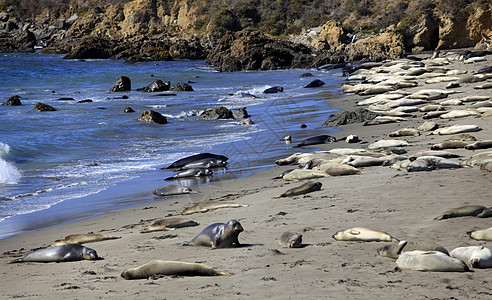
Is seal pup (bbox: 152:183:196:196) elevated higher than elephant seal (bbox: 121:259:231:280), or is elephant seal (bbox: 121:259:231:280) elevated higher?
elephant seal (bbox: 121:259:231:280)

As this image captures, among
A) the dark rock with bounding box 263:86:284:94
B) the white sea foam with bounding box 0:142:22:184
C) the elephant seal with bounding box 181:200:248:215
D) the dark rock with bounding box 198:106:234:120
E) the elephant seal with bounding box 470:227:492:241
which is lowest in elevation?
the dark rock with bounding box 263:86:284:94

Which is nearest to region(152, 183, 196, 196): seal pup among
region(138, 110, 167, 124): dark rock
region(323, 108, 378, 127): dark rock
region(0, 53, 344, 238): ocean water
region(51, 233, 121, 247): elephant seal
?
region(0, 53, 344, 238): ocean water

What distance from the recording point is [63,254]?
14.5 ft

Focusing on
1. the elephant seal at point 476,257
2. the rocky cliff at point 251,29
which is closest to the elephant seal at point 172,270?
the elephant seal at point 476,257

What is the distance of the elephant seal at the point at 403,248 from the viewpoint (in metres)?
3.54

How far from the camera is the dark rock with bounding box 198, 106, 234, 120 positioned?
15.6 m

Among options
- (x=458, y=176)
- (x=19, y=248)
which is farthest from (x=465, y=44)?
(x=19, y=248)

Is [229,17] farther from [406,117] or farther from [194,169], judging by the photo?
[194,169]

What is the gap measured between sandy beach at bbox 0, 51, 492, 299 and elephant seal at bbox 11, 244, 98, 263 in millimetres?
72

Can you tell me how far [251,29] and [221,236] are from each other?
53.4 metres

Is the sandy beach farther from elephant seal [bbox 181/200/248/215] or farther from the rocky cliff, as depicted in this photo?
the rocky cliff

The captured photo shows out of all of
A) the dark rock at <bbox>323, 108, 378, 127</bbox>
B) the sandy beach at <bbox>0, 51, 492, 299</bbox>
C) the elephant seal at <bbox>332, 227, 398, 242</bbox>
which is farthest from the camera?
the dark rock at <bbox>323, 108, 378, 127</bbox>

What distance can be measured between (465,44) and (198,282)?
35.4 metres

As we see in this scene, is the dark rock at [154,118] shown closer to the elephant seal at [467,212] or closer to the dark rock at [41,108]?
the dark rock at [41,108]
